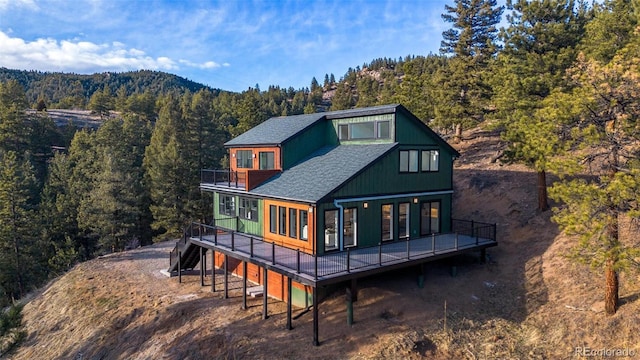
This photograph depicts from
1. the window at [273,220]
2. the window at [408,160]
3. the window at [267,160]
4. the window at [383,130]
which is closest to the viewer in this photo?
the window at [273,220]

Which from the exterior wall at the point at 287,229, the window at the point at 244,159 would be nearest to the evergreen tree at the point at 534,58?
the exterior wall at the point at 287,229

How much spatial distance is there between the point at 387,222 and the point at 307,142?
273 inches

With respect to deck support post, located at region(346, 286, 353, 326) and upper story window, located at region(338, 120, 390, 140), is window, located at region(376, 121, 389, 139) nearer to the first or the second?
upper story window, located at region(338, 120, 390, 140)

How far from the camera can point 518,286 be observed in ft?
57.7

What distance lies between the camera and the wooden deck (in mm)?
14523

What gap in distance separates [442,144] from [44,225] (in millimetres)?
37073

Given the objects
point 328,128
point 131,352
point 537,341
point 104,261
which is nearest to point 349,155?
point 328,128

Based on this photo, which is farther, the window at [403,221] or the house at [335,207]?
the window at [403,221]

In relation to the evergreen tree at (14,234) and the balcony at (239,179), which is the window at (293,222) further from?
the evergreen tree at (14,234)

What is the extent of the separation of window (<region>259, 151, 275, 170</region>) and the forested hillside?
12741mm

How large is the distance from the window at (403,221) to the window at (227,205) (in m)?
9.47

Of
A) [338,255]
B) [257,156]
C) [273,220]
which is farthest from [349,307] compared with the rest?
[257,156]

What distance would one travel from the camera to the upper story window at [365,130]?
20.3 m

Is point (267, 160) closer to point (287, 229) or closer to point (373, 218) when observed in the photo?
point (287, 229)
